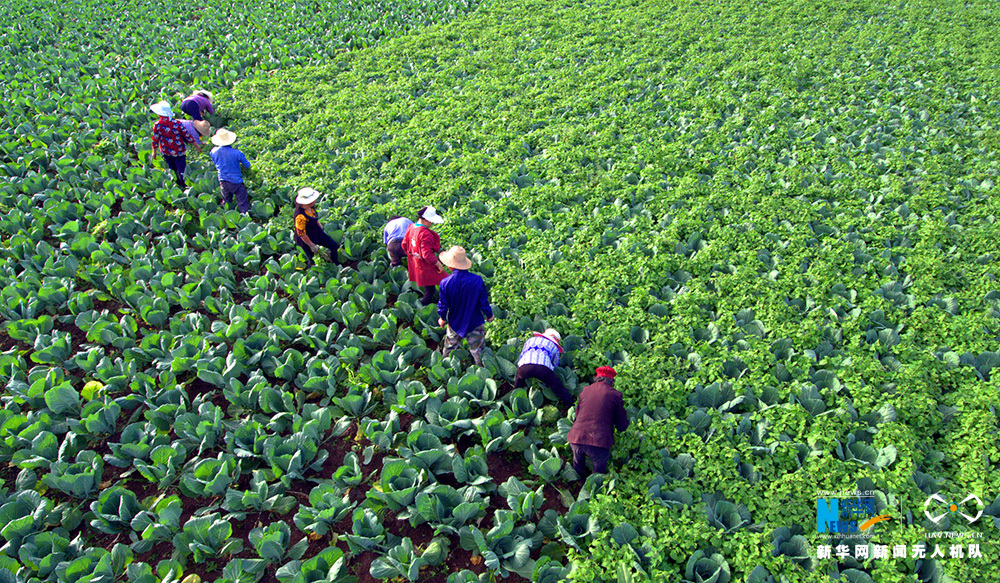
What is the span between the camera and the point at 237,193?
10.2 metres

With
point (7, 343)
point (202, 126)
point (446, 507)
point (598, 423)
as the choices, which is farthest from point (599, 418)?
point (202, 126)

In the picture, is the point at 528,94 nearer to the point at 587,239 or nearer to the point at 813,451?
the point at 587,239

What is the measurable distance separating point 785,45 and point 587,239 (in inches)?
477

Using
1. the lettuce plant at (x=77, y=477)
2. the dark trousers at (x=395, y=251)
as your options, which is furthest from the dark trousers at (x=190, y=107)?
the lettuce plant at (x=77, y=477)

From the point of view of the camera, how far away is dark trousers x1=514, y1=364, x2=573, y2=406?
6.46 m

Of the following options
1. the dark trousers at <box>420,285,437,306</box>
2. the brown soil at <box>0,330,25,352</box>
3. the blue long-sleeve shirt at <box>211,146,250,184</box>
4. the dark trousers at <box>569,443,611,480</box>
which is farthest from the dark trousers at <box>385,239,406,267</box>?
the brown soil at <box>0,330,25,352</box>

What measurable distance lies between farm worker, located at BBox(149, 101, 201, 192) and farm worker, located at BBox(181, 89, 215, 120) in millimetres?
2594

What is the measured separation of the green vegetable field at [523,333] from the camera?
5.43 meters

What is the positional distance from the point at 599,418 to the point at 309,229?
5.54 meters

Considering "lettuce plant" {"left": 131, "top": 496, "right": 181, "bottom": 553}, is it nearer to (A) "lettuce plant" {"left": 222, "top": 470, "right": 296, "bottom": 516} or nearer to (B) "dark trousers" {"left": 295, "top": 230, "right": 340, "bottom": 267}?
(A) "lettuce plant" {"left": 222, "top": 470, "right": 296, "bottom": 516}

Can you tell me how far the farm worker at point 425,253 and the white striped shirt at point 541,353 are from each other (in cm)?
195

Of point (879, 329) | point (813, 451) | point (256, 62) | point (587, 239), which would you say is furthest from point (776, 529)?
point (256, 62)

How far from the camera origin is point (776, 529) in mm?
5270

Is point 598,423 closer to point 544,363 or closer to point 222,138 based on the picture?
point 544,363
